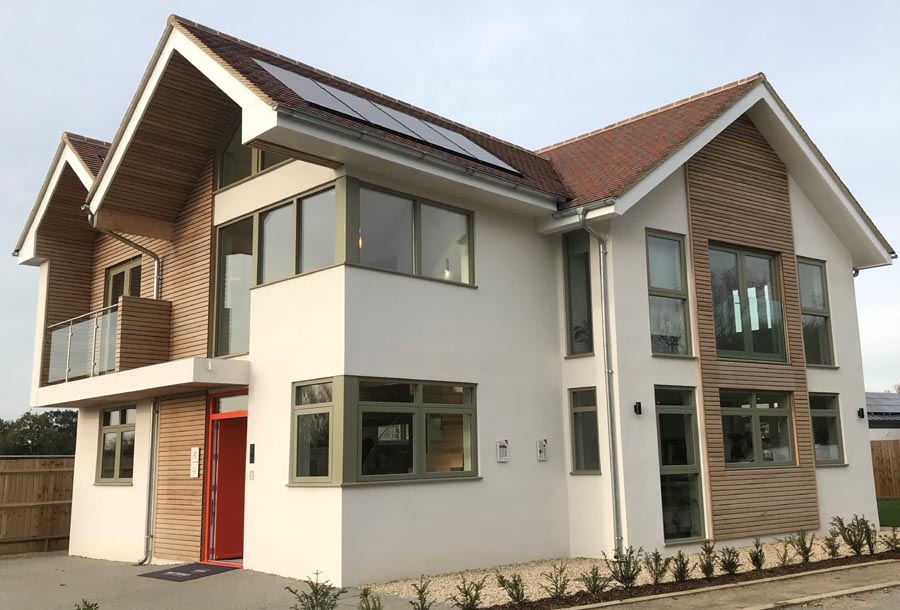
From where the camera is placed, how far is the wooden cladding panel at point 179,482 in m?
12.8

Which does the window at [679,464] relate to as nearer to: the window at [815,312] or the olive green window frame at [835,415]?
the olive green window frame at [835,415]

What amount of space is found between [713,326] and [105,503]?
10.7 m

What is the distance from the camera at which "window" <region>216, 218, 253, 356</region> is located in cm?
1271

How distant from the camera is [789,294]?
15070 mm

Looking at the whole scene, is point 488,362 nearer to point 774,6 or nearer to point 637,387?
point 637,387

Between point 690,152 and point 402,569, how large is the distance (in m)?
7.60

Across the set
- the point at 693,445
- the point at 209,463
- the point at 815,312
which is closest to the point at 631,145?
the point at 815,312

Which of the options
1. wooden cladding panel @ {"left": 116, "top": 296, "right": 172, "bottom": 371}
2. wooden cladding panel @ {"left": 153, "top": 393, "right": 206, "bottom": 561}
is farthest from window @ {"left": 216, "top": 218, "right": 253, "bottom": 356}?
wooden cladding panel @ {"left": 116, "top": 296, "right": 172, "bottom": 371}

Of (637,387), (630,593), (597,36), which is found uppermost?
(597,36)

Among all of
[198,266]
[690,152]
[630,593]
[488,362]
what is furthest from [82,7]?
[630,593]

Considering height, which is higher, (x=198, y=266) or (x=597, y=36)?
(x=597, y=36)

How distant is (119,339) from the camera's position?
13.6 metres

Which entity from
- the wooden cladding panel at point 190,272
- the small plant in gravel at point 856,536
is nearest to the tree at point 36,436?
the wooden cladding panel at point 190,272

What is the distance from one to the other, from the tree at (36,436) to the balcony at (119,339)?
2451 cm
